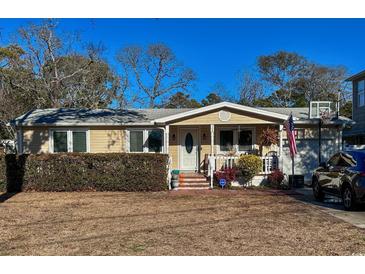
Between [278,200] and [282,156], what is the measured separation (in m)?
4.52

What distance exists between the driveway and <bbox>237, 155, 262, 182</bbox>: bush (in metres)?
2.40

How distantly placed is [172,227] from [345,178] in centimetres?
512

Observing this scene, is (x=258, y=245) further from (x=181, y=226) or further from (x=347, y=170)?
(x=347, y=170)

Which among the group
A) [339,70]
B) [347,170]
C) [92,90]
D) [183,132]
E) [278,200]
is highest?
[339,70]

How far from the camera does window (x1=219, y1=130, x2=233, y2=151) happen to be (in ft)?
56.6

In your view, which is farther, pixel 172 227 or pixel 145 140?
pixel 145 140

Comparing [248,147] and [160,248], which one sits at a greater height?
[248,147]

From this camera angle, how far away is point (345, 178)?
32.1 feet

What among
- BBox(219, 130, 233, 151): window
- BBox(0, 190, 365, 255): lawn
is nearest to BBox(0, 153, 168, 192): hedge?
BBox(0, 190, 365, 255): lawn

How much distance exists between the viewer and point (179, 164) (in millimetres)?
17406

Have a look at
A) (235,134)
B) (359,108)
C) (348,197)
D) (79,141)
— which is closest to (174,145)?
(235,134)

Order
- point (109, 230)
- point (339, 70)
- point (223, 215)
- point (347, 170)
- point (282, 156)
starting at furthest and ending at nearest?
point (339, 70) < point (282, 156) < point (347, 170) < point (223, 215) < point (109, 230)

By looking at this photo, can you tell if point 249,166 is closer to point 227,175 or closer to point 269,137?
point 227,175

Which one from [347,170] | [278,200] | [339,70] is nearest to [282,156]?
[278,200]
